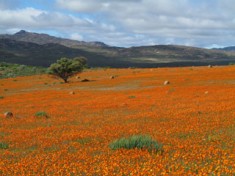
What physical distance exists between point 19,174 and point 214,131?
861 cm

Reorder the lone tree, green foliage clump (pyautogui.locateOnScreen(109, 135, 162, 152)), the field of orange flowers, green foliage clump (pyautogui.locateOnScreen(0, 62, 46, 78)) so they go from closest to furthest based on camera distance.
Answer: the field of orange flowers → green foliage clump (pyautogui.locateOnScreen(109, 135, 162, 152)) → the lone tree → green foliage clump (pyautogui.locateOnScreen(0, 62, 46, 78))

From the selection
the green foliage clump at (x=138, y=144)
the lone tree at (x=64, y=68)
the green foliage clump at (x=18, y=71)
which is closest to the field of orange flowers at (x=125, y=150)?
the green foliage clump at (x=138, y=144)

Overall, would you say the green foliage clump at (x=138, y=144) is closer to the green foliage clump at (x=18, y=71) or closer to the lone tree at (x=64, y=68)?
the lone tree at (x=64, y=68)

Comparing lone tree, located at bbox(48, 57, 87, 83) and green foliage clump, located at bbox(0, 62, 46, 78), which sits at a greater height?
lone tree, located at bbox(48, 57, 87, 83)

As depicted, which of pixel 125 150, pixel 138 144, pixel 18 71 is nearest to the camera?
pixel 125 150

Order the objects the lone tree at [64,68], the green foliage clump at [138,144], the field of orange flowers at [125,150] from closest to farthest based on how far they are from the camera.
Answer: the field of orange flowers at [125,150] < the green foliage clump at [138,144] < the lone tree at [64,68]

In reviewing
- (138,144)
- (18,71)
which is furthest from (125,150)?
(18,71)

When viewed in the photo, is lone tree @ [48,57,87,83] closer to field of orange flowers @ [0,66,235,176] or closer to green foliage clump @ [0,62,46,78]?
green foliage clump @ [0,62,46,78]

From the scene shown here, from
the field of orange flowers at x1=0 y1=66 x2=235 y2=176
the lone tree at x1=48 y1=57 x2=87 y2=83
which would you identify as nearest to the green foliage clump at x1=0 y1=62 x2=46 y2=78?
the lone tree at x1=48 y1=57 x2=87 y2=83

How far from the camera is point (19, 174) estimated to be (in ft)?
31.4

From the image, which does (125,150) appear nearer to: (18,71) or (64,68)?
(64,68)

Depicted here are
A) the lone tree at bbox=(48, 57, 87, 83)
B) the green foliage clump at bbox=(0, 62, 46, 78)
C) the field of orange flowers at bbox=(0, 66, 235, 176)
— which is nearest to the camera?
the field of orange flowers at bbox=(0, 66, 235, 176)

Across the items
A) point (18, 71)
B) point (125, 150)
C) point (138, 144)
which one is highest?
point (18, 71)

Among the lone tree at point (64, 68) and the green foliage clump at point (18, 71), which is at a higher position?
the lone tree at point (64, 68)
